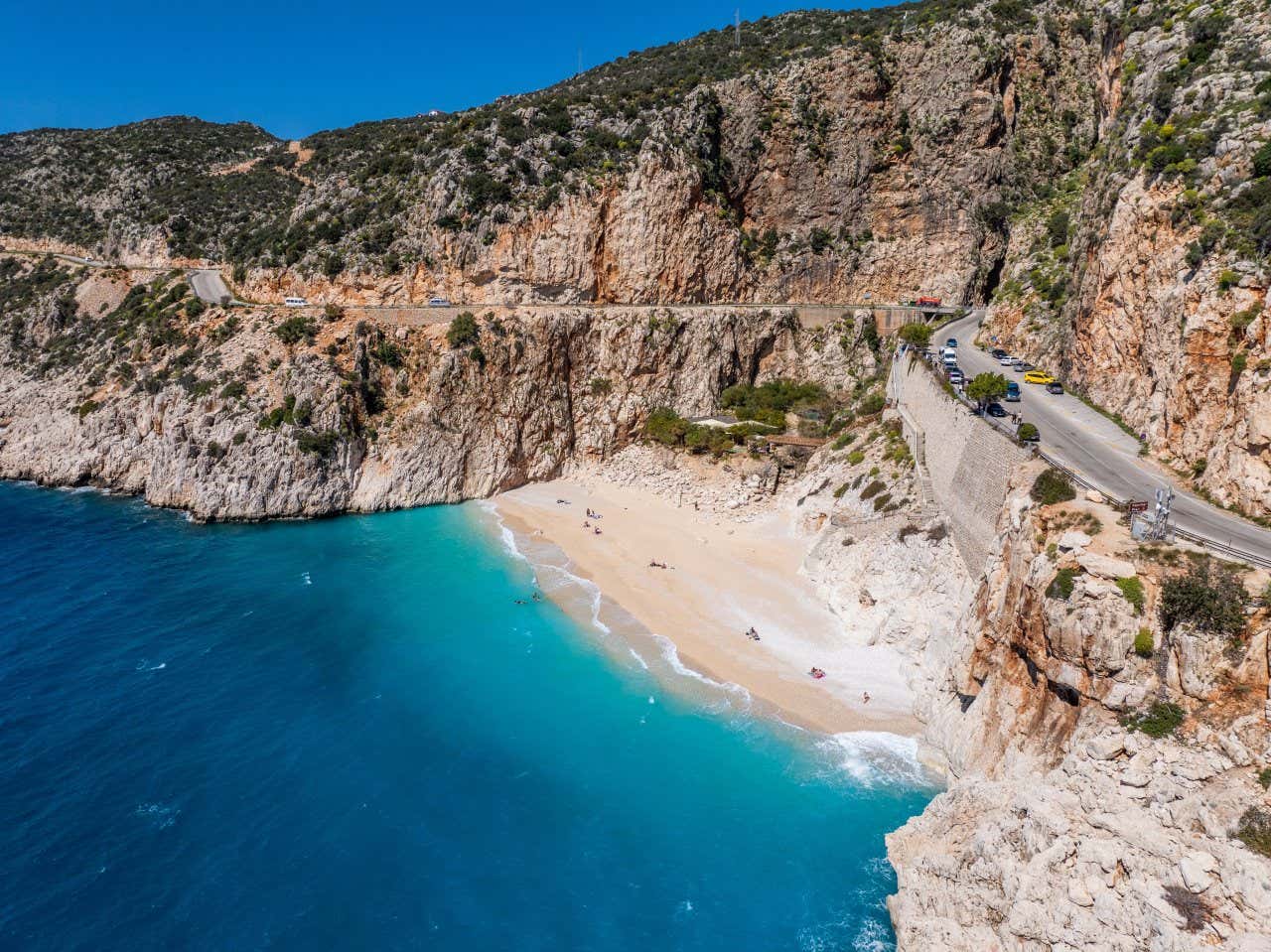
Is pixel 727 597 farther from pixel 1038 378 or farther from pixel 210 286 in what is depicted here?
pixel 210 286

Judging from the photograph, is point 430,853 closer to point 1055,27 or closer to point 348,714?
point 348,714

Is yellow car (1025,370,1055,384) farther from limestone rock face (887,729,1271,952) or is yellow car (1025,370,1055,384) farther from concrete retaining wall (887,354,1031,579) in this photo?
limestone rock face (887,729,1271,952)

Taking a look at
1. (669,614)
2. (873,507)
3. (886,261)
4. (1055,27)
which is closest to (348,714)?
(669,614)

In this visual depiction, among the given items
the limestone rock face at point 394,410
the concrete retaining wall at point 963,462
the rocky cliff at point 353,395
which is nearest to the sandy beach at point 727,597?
the limestone rock face at point 394,410

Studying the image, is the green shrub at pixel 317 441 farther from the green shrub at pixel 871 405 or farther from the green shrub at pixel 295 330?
the green shrub at pixel 871 405

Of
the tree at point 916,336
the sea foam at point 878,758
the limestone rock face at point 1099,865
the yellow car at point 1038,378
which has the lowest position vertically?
the sea foam at point 878,758

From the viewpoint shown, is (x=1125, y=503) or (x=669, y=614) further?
(x=669, y=614)

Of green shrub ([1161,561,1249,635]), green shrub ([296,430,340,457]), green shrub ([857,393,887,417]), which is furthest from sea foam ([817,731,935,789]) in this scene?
green shrub ([296,430,340,457])
